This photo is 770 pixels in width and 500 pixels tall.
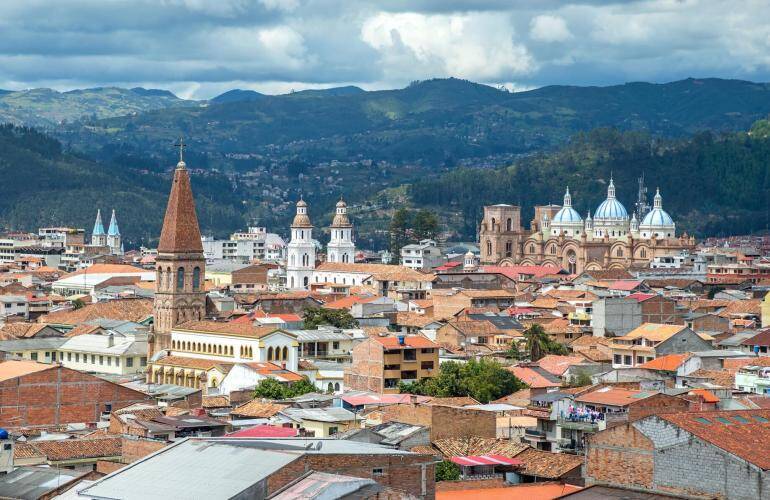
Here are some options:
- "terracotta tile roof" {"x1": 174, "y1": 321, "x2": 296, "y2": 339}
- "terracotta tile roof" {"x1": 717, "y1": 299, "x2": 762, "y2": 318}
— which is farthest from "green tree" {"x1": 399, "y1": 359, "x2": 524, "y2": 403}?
"terracotta tile roof" {"x1": 717, "y1": 299, "x2": 762, "y2": 318}

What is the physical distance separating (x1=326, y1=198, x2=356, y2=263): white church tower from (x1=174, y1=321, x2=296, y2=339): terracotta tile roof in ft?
256

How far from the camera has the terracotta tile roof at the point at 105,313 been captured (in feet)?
351

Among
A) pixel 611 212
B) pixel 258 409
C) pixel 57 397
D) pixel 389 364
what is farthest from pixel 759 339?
pixel 611 212

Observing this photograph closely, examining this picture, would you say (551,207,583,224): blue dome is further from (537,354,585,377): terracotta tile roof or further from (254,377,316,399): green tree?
(254,377,316,399): green tree

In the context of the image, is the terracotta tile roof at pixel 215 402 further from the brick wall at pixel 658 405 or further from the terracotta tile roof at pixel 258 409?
the brick wall at pixel 658 405

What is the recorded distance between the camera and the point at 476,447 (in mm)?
52844

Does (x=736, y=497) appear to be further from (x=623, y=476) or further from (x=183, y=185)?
(x=183, y=185)

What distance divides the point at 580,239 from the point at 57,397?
119 metres

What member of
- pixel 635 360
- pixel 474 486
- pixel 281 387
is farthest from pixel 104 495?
pixel 635 360

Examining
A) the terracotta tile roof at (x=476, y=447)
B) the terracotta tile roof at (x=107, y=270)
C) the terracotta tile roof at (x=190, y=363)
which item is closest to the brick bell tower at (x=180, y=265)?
the terracotta tile roof at (x=190, y=363)

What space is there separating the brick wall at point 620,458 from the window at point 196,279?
55.6 m

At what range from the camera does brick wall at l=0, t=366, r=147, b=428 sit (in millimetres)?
65375

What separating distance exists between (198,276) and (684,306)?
3269cm

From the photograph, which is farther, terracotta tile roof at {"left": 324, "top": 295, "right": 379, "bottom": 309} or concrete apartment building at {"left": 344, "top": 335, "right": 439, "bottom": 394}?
terracotta tile roof at {"left": 324, "top": 295, "right": 379, "bottom": 309}
